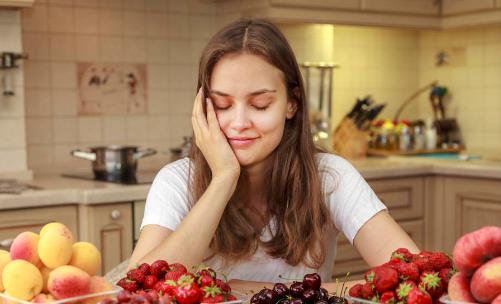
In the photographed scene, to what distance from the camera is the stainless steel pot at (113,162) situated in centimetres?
305

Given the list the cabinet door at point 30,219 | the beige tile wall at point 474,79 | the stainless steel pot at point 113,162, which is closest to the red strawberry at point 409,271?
the cabinet door at point 30,219

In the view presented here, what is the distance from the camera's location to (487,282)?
0.83 m

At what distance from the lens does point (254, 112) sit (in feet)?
4.94

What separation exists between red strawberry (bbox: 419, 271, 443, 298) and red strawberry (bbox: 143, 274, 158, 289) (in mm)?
343

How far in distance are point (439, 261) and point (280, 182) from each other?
72cm

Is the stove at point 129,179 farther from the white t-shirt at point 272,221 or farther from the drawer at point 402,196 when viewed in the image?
the white t-shirt at point 272,221

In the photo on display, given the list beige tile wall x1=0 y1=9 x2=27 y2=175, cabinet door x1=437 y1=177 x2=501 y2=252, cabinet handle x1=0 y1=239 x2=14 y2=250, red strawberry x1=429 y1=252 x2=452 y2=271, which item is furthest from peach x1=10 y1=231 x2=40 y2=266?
cabinet door x1=437 y1=177 x2=501 y2=252

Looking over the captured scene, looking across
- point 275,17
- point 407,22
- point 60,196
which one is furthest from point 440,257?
point 407,22

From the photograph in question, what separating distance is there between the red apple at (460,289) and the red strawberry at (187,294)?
30cm

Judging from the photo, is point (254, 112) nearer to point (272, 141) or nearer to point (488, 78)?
point (272, 141)

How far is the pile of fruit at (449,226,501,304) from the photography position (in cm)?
83

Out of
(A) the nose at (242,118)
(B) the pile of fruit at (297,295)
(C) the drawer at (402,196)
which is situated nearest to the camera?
(B) the pile of fruit at (297,295)

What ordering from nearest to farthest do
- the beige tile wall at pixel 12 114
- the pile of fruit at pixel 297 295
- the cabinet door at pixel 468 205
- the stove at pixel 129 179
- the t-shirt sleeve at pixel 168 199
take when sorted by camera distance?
the pile of fruit at pixel 297 295
the t-shirt sleeve at pixel 168 199
the stove at pixel 129 179
the beige tile wall at pixel 12 114
the cabinet door at pixel 468 205

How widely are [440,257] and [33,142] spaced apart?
2633 mm
